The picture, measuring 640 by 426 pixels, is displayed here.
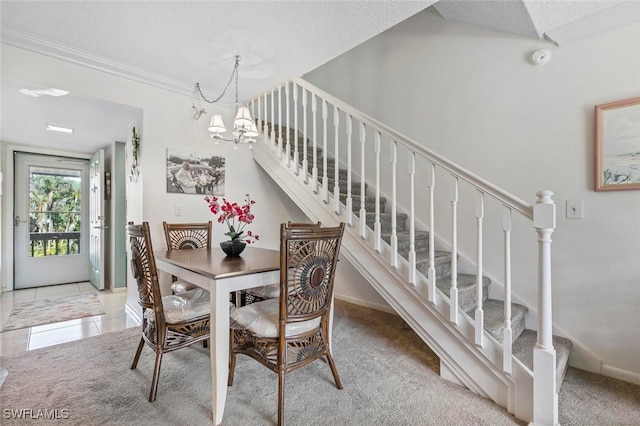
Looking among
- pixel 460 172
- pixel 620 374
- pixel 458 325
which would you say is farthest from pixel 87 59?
pixel 620 374

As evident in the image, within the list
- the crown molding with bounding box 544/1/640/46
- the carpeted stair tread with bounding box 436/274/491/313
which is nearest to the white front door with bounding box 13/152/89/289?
the carpeted stair tread with bounding box 436/274/491/313

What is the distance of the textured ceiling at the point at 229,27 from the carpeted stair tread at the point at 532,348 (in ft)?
6.84

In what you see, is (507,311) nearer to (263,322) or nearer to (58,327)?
(263,322)

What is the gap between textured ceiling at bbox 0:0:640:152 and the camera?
187 cm

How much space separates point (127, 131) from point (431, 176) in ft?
11.3

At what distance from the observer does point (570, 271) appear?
A: 2.04m

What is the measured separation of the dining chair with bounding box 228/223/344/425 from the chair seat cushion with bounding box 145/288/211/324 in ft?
0.79

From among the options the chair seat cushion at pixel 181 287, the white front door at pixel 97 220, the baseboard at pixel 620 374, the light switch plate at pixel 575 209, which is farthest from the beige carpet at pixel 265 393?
the white front door at pixel 97 220

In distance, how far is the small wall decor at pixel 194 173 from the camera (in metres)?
2.89

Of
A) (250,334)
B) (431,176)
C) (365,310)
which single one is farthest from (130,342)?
(431,176)

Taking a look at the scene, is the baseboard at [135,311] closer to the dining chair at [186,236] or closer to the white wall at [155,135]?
the white wall at [155,135]

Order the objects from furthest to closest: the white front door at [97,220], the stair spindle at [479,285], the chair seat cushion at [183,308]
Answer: the white front door at [97,220] < the chair seat cushion at [183,308] < the stair spindle at [479,285]

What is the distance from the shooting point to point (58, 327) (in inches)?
107

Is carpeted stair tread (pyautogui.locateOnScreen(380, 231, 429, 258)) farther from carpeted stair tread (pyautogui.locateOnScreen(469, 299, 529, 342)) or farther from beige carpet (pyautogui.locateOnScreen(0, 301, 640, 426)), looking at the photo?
beige carpet (pyautogui.locateOnScreen(0, 301, 640, 426))
